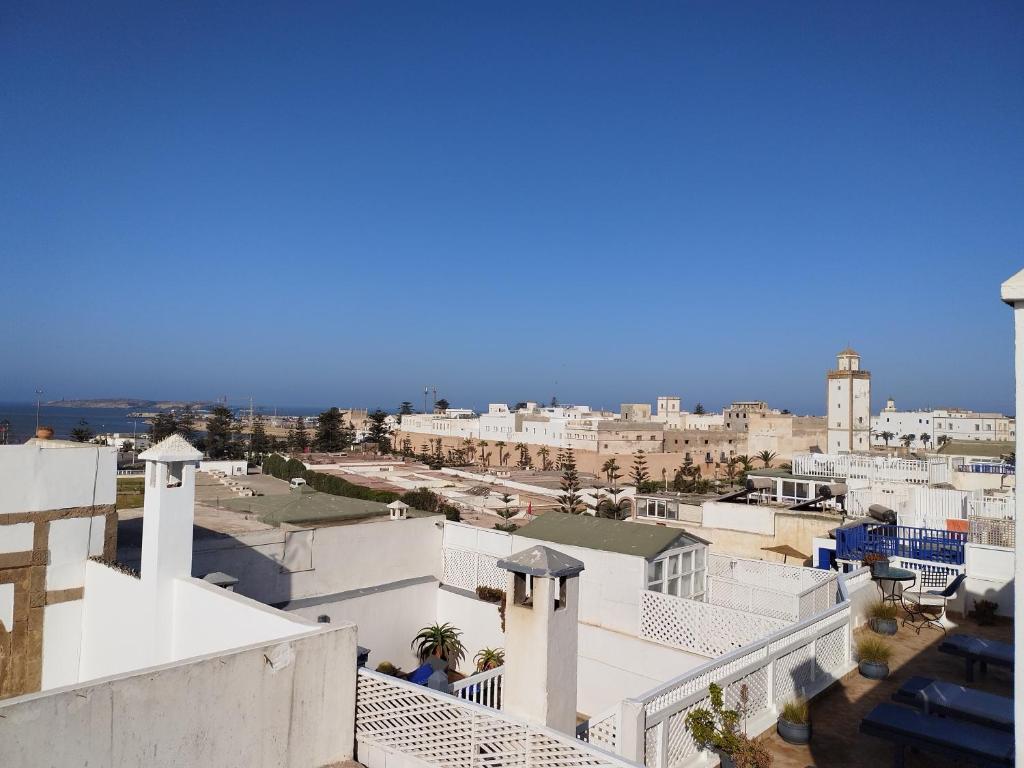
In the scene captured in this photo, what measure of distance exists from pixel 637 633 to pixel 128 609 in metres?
5.96

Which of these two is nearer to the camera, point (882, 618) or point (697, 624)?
point (882, 618)

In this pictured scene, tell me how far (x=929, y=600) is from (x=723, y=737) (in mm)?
5779

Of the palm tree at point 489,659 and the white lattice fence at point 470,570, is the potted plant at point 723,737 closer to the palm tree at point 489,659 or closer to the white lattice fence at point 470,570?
the palm tree at point 489,659

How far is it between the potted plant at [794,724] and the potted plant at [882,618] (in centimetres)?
303

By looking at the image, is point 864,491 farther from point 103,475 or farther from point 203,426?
point 203,426

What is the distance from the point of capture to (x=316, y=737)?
15.8ft

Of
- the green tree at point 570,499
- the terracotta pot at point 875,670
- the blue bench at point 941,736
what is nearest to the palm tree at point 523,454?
the green tree at point 570,499

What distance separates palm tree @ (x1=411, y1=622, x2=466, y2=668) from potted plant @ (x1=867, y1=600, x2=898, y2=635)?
234 inches

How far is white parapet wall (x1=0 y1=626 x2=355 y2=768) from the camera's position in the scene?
374cm

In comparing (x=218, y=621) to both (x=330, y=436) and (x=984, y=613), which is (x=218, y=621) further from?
(x=330, y=436)

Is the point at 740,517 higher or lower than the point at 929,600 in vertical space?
lower

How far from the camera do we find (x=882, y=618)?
26.9ft

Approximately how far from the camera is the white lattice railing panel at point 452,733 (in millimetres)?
3879

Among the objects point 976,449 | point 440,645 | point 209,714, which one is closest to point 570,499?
point 976,449
